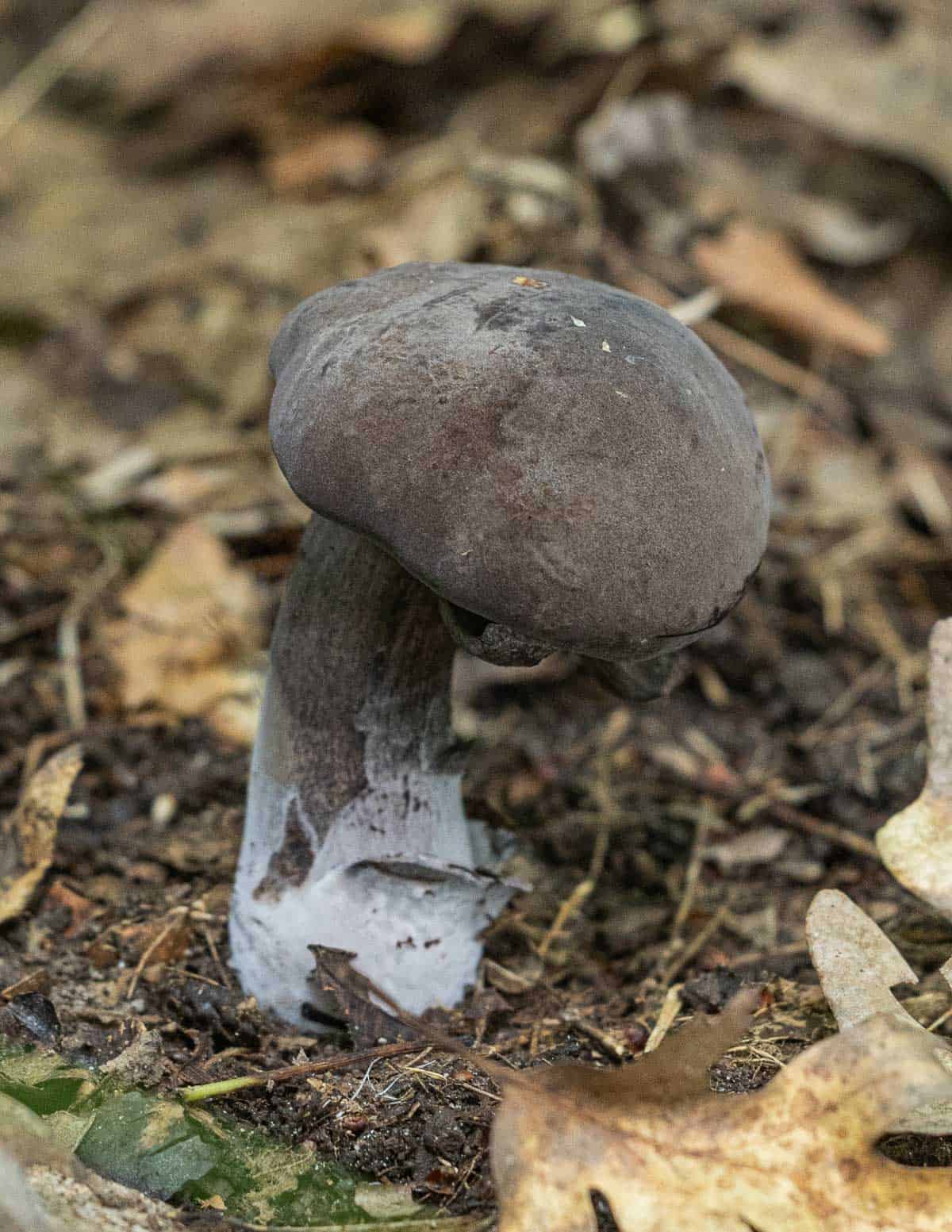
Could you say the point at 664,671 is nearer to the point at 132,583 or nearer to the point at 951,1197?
the point at 951,1197

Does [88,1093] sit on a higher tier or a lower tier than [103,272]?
higher

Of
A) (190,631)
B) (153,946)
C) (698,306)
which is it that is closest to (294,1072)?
(153,946)

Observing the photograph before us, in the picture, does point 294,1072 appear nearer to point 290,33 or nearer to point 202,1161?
point 202,1161

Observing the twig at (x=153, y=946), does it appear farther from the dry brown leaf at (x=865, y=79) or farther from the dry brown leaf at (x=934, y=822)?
the dry brown leaf at (x=865, y=79)

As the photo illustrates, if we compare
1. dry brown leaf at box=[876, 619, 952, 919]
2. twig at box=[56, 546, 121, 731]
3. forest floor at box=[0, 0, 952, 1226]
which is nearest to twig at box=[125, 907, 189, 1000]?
forest floor at box=[0, 0, 952, 1226]

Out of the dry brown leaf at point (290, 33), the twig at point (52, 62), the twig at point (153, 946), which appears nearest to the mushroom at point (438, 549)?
the twig at point (153, 946)

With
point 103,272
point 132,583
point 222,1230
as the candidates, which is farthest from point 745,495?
point 103,272
